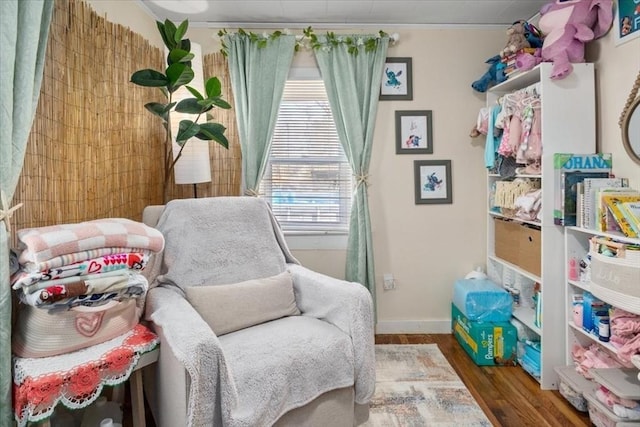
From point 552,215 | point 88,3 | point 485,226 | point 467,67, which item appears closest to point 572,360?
point 552,215

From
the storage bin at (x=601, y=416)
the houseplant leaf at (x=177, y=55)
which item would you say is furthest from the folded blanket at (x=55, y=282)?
the storage bin at (x=601, y=416)

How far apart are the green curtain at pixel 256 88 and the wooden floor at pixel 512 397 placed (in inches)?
73.7

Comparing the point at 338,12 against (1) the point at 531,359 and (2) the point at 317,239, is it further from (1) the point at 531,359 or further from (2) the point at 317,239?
(1) the point at 531,359

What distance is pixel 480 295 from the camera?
8.86ft

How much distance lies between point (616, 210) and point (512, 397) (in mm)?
1130

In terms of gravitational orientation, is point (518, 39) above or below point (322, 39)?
below

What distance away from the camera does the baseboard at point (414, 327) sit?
10.3ft

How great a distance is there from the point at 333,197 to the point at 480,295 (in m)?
1.27

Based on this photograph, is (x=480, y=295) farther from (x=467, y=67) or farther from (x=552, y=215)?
(x=467, y=67)

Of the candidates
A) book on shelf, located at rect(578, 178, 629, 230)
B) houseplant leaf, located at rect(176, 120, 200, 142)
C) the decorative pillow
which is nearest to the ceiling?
houseplant leaf, located at rect(176, 120, 200, 142)

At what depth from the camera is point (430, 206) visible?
3.15 meters

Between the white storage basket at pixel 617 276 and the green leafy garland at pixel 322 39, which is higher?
the green leafy garland at pixel 322 39

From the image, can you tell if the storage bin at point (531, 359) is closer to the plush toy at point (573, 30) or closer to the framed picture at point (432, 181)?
the framed picture at point (432, 181)

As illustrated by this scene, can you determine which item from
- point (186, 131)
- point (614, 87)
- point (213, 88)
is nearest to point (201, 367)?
point (186, 131)
